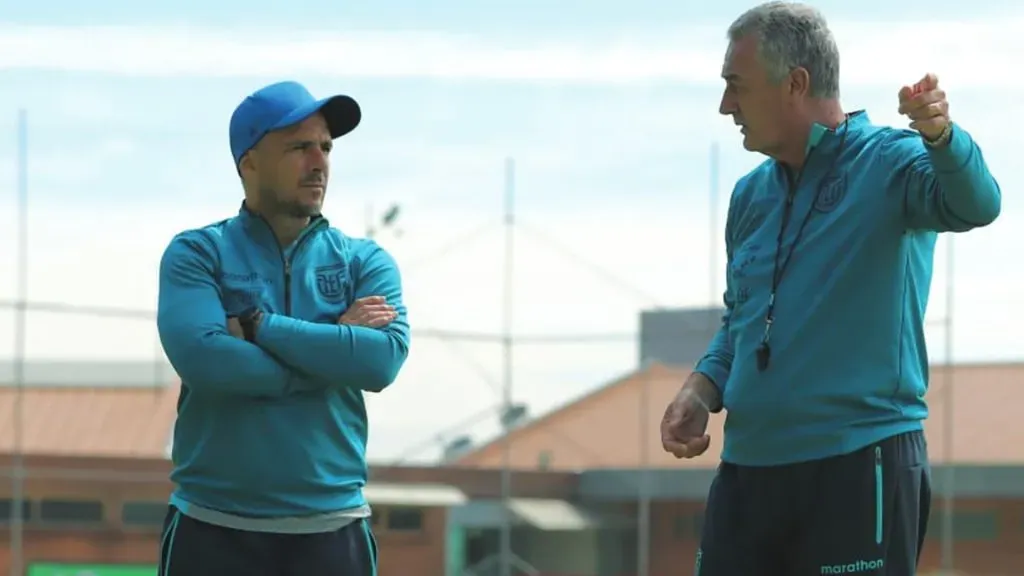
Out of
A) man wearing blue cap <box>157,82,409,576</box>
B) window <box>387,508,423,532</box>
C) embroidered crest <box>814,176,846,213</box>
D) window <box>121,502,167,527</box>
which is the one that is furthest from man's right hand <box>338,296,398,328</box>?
window <box>387,508,423,532</box>

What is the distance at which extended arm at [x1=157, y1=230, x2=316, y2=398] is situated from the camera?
3.47 meters

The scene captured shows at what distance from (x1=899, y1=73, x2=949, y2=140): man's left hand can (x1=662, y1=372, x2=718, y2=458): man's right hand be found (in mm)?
687

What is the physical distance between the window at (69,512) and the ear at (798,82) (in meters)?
9.72

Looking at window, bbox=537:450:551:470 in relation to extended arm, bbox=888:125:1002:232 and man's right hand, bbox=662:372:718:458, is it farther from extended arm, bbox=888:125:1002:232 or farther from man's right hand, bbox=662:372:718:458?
extended arm, bbox=888:125:1002:232

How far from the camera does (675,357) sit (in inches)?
532

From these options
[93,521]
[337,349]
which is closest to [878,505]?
[337,349]

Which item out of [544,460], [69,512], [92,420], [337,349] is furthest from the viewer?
[544,460]

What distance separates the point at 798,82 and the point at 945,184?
35 cm

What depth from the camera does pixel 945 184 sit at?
291 centimetres

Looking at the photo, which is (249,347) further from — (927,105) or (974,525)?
(974,525)

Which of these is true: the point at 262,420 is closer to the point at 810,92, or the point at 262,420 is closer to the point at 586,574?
the point at 810,92

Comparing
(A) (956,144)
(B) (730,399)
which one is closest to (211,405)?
(B) (730,399)

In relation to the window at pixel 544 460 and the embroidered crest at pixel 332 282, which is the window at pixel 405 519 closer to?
the window at pixel 544 460

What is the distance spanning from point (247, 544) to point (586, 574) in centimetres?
1077
